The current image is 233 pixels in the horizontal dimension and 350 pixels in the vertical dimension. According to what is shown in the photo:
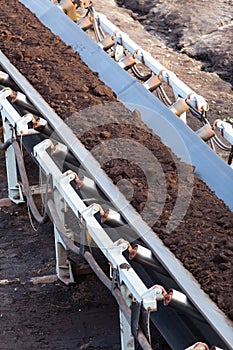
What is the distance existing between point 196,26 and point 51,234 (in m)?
4.46

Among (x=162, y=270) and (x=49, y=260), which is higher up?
(x=162, y=270)

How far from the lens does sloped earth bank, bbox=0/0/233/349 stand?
163 inches

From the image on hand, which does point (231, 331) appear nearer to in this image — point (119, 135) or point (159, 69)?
point (119, 135)

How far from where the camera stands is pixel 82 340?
188 inches

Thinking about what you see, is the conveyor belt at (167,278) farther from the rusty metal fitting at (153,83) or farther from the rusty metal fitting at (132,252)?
the rusty metal fitting at (153,83)

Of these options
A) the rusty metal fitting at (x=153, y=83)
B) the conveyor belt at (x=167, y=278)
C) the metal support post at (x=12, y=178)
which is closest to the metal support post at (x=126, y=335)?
the conveyor belt at (x=167, y=278)

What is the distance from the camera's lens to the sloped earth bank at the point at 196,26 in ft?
28.1

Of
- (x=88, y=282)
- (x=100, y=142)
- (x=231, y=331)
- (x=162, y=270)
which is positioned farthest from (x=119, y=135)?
(x=231, y=331)

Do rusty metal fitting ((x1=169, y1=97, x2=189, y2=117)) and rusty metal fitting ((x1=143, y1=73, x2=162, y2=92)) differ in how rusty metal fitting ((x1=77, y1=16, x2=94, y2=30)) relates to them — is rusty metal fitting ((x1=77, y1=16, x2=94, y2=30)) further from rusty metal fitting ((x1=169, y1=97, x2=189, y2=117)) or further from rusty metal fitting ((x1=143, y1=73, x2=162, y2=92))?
rusty metal fitting ((x1=169, y1=97, x2=189, y2=117))

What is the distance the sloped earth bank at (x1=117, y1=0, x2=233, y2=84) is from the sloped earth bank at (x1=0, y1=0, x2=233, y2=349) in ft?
8.55

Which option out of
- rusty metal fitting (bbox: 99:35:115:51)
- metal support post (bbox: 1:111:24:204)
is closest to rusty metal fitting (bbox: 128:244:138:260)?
metal support post (bbox: 1:111:24:204)

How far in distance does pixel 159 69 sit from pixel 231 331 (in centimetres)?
282

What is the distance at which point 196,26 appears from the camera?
9.35 meters

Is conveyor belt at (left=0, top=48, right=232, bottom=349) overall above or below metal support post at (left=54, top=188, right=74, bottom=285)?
above
